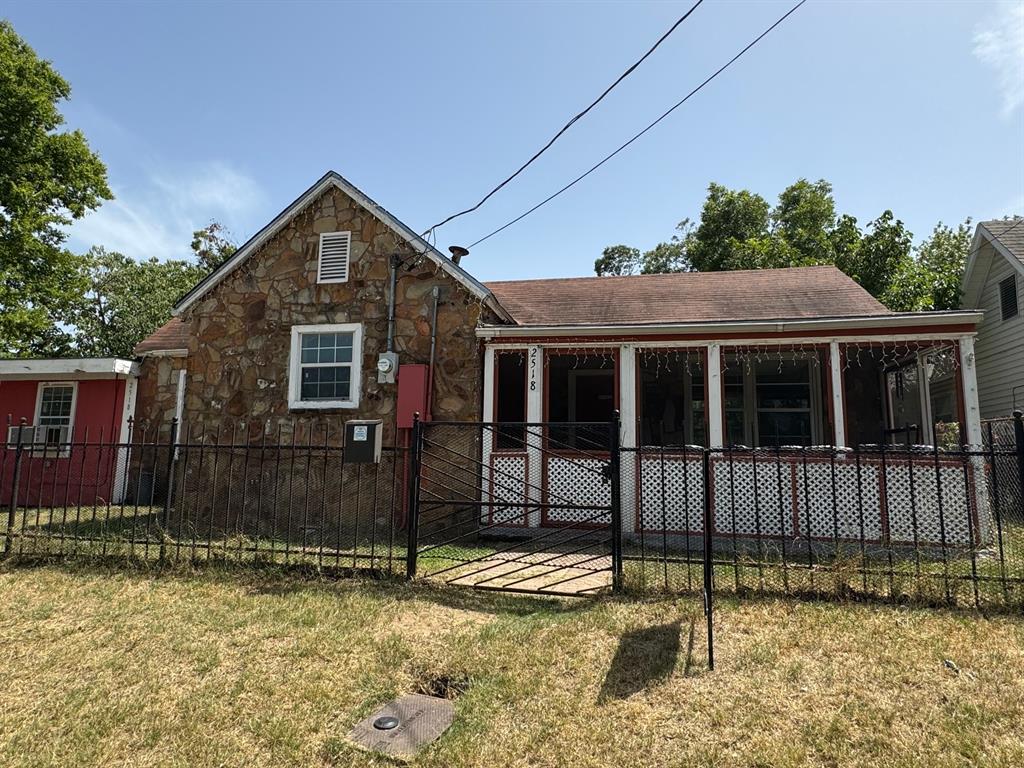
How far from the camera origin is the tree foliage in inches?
843

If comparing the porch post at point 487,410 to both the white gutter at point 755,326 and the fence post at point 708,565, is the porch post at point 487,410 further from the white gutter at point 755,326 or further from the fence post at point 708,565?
the fence post at point 708,565

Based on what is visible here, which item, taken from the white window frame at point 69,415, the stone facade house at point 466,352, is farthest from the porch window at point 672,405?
the white window frame at point 69,415

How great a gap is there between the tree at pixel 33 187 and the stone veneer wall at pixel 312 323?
1175cm

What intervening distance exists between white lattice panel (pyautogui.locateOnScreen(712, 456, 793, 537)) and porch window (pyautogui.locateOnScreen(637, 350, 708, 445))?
3.92 meters

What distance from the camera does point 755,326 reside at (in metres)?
8.66

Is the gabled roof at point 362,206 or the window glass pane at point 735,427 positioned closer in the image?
the gabled roof at point 362,206

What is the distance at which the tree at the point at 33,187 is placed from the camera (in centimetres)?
1820

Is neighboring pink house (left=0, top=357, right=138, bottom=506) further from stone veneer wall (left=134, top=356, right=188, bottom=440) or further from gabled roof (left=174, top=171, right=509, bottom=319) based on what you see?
gabled roof (left=174, top=171, right=509, bottom=319)

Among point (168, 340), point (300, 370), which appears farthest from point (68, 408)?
point (300, 370)

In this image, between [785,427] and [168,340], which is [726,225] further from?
[168,340]

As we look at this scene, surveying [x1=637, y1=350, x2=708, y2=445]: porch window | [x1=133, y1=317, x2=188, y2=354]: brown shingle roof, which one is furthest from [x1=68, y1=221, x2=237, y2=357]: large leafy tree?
[x1=637, y1=350, x2=708, y2=445]: porch window

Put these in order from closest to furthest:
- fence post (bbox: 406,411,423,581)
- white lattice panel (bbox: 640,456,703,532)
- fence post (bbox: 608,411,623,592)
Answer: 1. fence post (bbox: 608,411,623,592)
2. fence post (bbox: 406,411,423,581)
3. white lattice panel (bbox: 640,456,703,532)

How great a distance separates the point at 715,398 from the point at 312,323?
6.62m

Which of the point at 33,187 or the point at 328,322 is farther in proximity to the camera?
the point at 33,187
